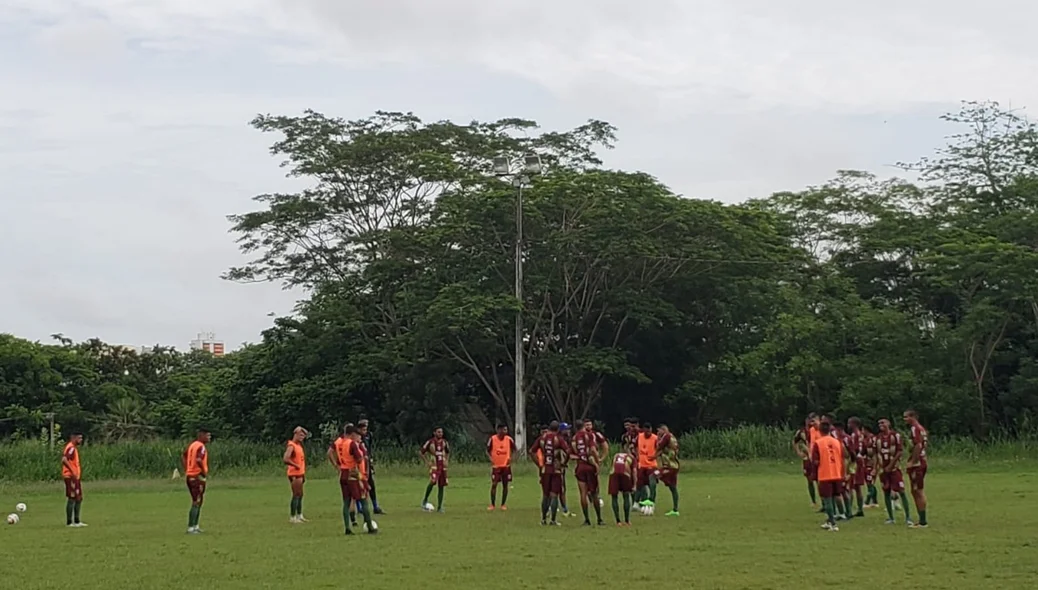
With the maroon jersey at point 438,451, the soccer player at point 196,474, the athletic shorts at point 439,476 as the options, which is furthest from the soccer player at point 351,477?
the maroon jersey at point 438,451

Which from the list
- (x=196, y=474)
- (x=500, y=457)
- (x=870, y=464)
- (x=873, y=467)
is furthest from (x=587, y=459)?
(x=196, y=474)

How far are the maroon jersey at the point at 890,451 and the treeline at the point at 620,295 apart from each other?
26141 millimetres

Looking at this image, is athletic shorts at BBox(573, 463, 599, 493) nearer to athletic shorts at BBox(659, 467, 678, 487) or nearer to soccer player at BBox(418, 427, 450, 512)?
athletic shorts at BBox(659, 467, 678, 487)

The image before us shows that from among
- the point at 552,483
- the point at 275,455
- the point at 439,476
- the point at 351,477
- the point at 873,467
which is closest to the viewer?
the point at 351,477

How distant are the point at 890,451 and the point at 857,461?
2315 mm

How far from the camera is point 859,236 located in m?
56.9

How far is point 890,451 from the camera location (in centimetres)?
1892

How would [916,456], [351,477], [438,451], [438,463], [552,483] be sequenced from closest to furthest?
[916,456], [351,477], [552,483], [438,463], [438,451]

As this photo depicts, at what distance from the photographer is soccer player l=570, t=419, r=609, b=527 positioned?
1967 centimetres

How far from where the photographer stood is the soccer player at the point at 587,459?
19.7m

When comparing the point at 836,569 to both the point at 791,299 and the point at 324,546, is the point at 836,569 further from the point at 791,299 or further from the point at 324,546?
the point at 791,299

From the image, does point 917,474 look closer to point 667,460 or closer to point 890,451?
point 890,451

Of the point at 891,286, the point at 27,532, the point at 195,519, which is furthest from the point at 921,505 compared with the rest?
the point at 891,286

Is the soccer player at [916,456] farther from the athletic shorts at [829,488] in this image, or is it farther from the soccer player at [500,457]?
the soccer player at [500,457]
